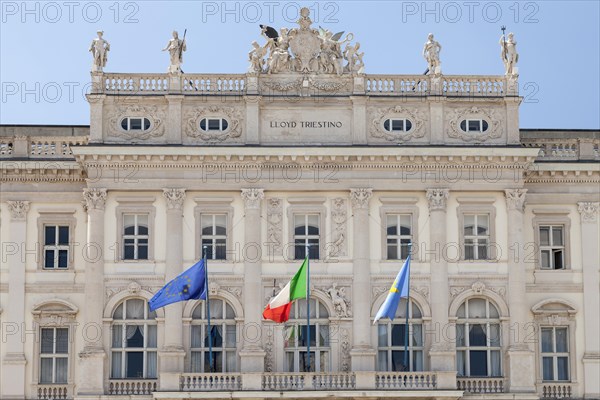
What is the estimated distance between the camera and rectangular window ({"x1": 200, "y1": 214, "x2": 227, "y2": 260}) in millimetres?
53219

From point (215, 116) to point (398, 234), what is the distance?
25.3 feet

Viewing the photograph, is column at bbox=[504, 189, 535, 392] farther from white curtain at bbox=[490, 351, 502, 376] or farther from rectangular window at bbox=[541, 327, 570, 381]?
rectangular window at bbox=[541, 327, 570, 381]

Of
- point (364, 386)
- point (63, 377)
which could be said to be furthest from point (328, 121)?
point (63, 377)

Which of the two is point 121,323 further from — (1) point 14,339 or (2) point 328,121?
(2) point 328,121

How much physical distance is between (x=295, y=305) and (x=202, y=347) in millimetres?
3559

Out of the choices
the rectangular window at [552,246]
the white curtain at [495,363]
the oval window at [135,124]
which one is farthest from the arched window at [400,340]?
the oval window at [135,124]

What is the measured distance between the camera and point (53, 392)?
53250 mm

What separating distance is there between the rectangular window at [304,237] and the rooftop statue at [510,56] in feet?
29.2

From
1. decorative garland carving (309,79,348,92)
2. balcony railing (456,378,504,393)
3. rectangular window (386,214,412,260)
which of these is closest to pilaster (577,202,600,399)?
balcony railing (456,378,504,393)

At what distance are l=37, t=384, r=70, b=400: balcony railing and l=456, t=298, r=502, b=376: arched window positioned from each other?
13.8 meters

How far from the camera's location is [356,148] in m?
53.0

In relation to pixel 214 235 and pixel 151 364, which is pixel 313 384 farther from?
pixel 214 235

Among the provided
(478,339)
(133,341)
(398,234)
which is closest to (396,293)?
(398,234)

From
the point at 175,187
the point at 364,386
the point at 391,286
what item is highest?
the point at 175,187
